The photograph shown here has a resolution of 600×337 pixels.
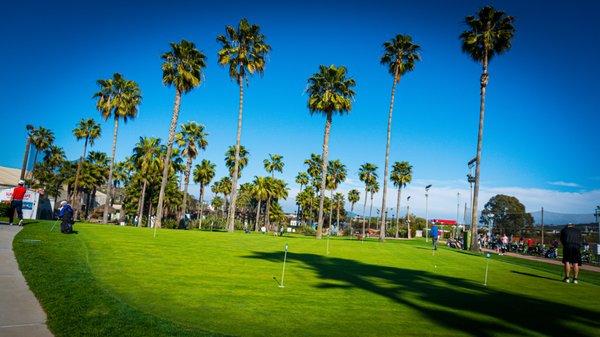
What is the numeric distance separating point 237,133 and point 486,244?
1338 inches

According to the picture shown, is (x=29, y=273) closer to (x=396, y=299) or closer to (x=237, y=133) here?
(x=396, y=299)

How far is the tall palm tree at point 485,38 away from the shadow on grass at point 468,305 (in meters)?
27.2

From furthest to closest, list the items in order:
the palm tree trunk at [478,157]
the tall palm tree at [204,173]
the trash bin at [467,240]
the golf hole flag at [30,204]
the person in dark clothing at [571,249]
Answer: the tall palm tree at [204,173], the trash bin at [467,240], the palm tree trunk at [478,157], the golf hole flag at [30,204], the person in dark clothing at [571,249]

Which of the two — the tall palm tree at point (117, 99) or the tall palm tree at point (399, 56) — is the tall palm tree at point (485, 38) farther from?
the tall palm tree at point (117, 99)

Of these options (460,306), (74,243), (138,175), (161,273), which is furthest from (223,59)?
(460,306)

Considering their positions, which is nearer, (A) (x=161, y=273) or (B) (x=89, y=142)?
(A) (x=161, y=273)

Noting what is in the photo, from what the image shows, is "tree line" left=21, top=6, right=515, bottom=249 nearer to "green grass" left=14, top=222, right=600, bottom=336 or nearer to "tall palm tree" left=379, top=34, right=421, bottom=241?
"tall palm tree" left=379, top=34, right=421, bottom=241

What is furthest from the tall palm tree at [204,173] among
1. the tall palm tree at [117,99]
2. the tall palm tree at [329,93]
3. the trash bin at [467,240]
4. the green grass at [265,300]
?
the green grass at [265,300]

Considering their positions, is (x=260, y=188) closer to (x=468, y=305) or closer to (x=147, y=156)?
(x=147, y=156)

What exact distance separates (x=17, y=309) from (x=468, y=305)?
8.06 m

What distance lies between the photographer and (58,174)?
72938 mm

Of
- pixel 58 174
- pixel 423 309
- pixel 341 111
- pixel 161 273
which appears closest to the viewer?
pixel 423 309

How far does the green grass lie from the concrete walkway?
151mm

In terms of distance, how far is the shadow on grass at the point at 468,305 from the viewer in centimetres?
639
